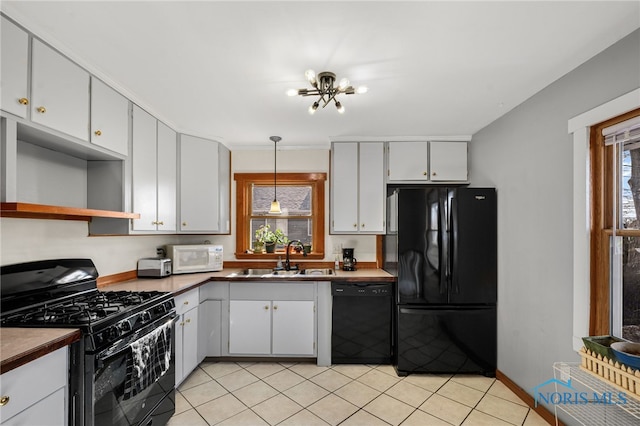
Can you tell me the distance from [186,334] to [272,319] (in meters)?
0.83

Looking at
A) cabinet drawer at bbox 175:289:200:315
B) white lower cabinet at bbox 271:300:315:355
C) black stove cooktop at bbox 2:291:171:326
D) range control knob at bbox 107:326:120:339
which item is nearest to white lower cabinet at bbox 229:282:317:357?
white lower cabinet at bbox 271:300:315:355

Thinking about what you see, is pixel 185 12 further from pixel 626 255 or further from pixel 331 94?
pixel 626 255

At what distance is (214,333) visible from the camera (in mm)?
3123

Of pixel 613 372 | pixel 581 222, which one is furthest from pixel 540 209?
pixel 613 372

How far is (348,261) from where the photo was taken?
3.59 m

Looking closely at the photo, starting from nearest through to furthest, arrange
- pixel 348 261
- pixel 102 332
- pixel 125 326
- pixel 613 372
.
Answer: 1. pixel 613 372
2. pixel 102 332
3. pixel 125 326
4. pixel 348 261

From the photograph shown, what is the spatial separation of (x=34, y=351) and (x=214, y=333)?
2019 mm

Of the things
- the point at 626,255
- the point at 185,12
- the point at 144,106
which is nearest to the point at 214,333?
the point at 144,106

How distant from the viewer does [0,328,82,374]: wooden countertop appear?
3.77 feet

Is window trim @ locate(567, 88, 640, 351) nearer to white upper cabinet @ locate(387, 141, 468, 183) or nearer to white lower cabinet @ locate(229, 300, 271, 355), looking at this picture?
white upper cabinet @ locate(387, 141, 468, 183)

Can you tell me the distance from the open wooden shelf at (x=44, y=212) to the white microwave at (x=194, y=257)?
89cm

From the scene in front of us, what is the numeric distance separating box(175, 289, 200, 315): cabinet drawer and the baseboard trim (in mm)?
2913

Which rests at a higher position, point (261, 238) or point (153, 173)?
point (153, 173)

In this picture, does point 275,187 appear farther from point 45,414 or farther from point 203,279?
point 45,414
